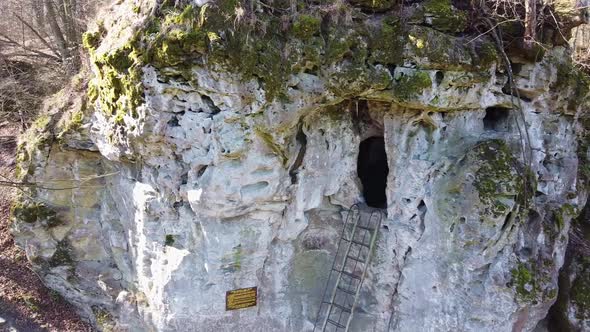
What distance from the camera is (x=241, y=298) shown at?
647cm

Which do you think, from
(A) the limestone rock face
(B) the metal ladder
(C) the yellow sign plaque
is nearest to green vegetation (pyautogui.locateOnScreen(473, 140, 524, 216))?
(A) the limestone rock face

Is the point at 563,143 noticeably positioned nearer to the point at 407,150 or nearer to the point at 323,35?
the point at 407,150

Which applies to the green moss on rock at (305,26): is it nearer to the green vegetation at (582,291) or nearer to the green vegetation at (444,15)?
the green vegetation at (444,15)

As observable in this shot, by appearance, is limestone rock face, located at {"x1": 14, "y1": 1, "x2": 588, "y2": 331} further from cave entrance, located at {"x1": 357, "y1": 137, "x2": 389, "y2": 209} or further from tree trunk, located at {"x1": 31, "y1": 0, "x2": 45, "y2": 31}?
tree trunk, located at {"x1": 31, "y1": 0, "x2": 45, "y2": 31}

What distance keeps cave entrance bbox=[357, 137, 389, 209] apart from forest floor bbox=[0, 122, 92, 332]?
552 cm

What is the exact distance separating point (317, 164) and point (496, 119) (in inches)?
108

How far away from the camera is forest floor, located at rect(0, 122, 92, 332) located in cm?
762

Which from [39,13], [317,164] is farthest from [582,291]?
[39,13]

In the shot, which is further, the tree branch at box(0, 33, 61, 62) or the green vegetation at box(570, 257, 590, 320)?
the tree branch at box(0, 33, 61, 62)

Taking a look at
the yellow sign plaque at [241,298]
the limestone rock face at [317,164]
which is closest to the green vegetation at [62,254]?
the limestone rock face at [317,164]

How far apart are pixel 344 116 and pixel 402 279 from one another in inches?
99.0

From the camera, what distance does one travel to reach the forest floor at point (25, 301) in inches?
300

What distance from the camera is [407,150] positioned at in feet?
20.1

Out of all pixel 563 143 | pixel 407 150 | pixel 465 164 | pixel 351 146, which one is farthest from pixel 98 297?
pixel 563 143
